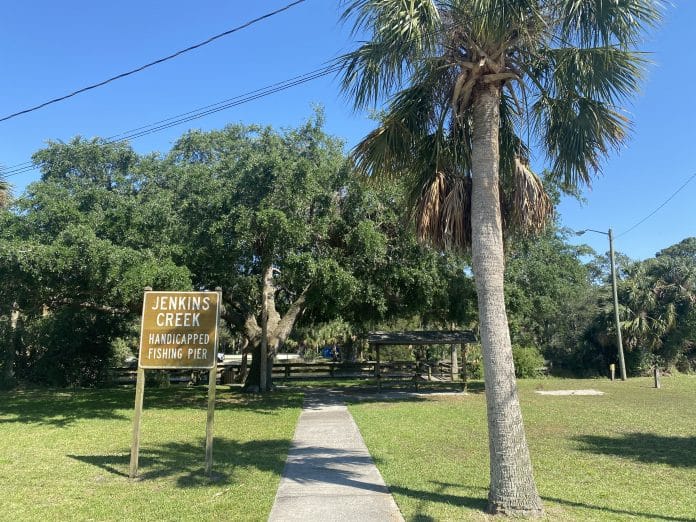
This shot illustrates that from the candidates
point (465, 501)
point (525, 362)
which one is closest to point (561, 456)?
point (465, 501)

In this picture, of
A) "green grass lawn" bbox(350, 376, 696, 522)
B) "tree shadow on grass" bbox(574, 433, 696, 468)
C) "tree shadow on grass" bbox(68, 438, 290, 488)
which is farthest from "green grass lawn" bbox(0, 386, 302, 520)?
"tree shadow on grass" bbox(574, 433, 696, 468)

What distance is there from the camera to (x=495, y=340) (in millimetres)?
6027

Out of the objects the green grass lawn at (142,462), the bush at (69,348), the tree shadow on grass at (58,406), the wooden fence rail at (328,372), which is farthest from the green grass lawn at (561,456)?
the bush at (69,348)

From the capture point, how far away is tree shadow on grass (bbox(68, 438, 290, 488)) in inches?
302

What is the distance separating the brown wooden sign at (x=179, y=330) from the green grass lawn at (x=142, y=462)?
164 cm

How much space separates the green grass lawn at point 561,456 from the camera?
6164 millimetres

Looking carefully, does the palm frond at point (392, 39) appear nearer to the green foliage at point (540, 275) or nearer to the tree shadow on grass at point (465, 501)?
the tree shadow on grass at point (465, 501)

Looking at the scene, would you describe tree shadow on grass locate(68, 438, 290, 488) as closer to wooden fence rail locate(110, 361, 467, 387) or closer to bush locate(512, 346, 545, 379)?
wooden fence rail locate(110, 361, 467, 387)

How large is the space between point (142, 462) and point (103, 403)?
10047 millimetres

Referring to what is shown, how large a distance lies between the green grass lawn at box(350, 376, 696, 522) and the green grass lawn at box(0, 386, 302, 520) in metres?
1.95

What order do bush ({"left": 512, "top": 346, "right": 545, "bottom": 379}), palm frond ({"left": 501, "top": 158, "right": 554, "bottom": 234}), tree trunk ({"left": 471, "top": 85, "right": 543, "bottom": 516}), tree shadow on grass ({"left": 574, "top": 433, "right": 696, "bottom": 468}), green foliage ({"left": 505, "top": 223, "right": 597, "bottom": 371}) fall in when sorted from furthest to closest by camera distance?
bush ({"left": 512, "top": 346, "right": 545, "bottom": 379})
green foliage ({"left": 505, "top": 223, "right": 597, "bottom": 371})
tree shadow on grass ({"left": 574, "top": 433, "right": 696, "bottom": 468})
palm frond ({"left": 501, "top": 158, "right": 554, "bottom": 234})
tree trunk ({"left": 471, "top": 85, "right": 543, "bottom": 516})

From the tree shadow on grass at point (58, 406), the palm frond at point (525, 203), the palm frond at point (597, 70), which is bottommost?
the tree shadow on grass at point (58, 406)

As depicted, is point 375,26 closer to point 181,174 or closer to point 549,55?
point 549,55

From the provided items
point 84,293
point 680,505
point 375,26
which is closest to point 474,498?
point 680,505
